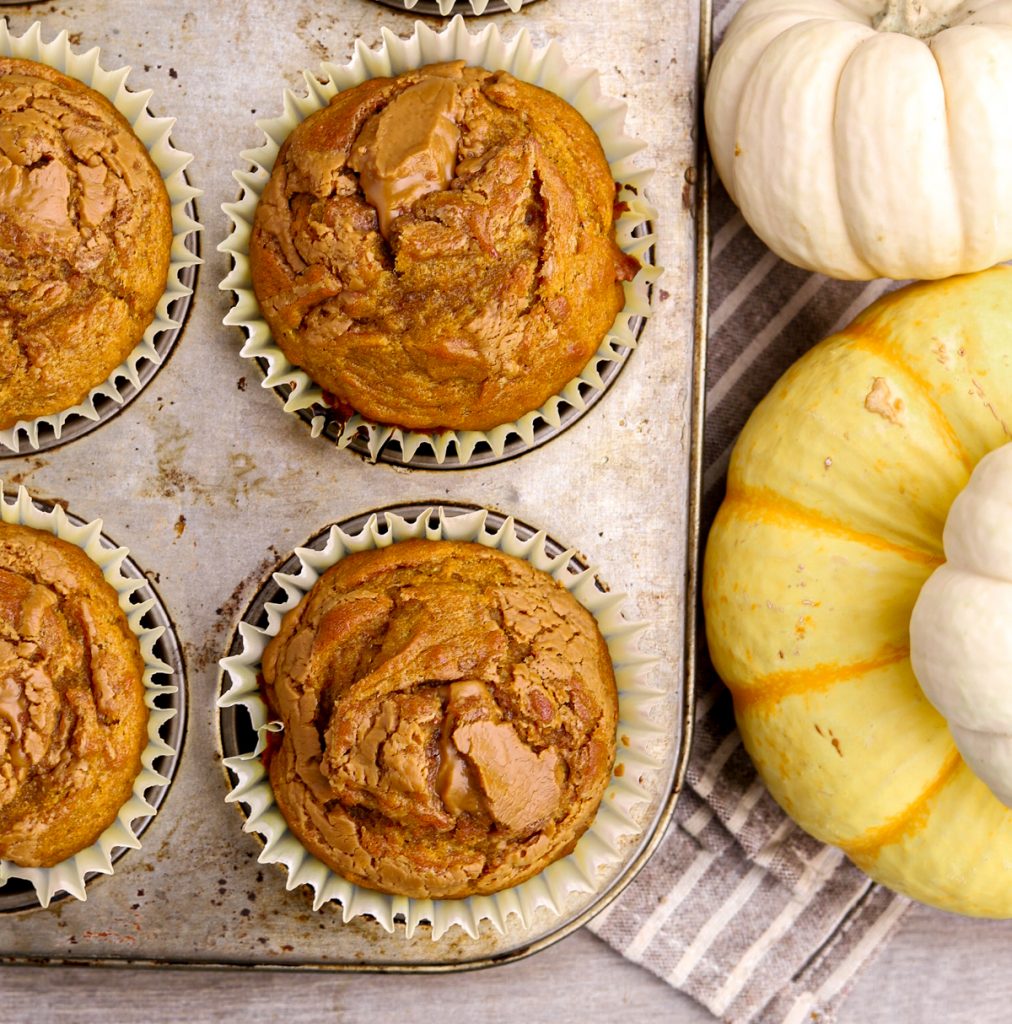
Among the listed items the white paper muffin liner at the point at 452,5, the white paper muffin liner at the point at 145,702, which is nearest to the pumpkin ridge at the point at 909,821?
the white paper muffin liner at the point at 145,702

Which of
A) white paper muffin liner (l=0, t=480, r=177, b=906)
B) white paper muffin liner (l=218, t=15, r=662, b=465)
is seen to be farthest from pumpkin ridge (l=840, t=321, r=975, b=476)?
white paper muffin liner (l=0, t=480, r=177, b=906)

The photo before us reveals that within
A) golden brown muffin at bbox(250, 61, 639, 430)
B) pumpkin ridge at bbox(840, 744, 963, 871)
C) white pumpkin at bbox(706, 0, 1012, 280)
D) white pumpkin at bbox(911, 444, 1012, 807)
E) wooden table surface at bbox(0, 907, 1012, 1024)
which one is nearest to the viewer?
white pumpkin at bbox(911, 444, 1012, 807)

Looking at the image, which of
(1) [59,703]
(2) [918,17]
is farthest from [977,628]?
(1) [59,703]

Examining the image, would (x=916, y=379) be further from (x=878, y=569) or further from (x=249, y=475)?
(x=249, y=475)

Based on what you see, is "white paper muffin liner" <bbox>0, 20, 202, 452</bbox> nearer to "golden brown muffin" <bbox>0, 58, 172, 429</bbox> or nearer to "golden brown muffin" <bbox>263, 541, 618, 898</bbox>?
"golden brown muffin" <bbox>0, 58, 172, 429</bbox>

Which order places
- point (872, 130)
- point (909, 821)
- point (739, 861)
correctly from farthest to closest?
point (739, 861) < point (909, 821) < point (872, 130)

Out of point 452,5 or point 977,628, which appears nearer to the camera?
point 977,628
